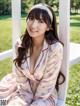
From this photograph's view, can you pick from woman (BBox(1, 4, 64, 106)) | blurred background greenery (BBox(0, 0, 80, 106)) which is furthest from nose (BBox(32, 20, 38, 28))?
blurred background greenery (BBox(0, 0, 80, 106))

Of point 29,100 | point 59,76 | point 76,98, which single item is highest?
point 59,76

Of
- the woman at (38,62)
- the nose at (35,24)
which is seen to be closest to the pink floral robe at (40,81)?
the woman at (38,62)

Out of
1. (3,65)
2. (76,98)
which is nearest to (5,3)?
(3,65)

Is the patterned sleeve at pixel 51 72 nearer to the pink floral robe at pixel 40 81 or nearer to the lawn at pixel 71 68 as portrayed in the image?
the pink floral robe at pixel 40 81

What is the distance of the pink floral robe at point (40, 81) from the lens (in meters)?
2.03

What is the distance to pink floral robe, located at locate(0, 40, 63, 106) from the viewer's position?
203 centimetres

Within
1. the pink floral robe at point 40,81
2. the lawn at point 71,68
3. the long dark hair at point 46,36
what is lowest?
the lawn at point 71,68

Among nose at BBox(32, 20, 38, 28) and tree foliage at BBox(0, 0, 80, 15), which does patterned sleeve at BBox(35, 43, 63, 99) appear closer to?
nose at BBox(32, 20, 38, 28)

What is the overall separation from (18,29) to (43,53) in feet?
1.19

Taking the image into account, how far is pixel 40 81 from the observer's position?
6.82ft

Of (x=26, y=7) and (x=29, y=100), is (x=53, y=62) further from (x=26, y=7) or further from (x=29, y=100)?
(x=26, y=7)

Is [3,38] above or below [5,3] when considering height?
below

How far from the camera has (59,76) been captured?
215cm

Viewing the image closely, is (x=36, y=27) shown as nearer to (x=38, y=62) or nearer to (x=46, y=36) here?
(x=46, y=36)
